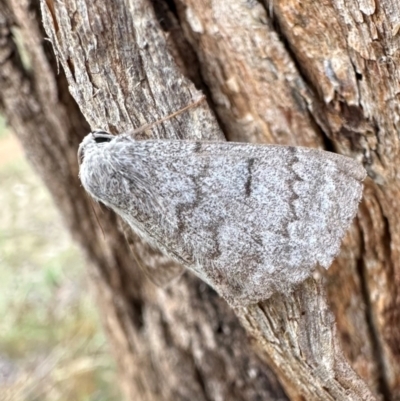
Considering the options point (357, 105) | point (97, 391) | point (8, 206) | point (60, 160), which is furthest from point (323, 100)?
point (8, 206)

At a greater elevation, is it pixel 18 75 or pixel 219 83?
pixel 18 75

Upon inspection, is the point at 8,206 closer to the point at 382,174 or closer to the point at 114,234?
the point at 114,234

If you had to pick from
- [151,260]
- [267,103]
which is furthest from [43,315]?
[267,103]

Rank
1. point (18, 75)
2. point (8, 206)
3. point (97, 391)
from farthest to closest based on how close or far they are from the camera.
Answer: point (8, 206), point (97, 391), point (18, 75)

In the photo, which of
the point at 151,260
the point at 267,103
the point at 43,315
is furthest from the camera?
the point at 43,315

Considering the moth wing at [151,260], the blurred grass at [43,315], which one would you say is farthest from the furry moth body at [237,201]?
the blurred grass at [43,315]

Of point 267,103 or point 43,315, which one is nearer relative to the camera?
point 267,103

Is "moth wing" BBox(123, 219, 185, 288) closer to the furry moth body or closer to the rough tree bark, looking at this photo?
the rough tree bark

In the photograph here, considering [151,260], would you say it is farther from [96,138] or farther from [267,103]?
[267,103]
